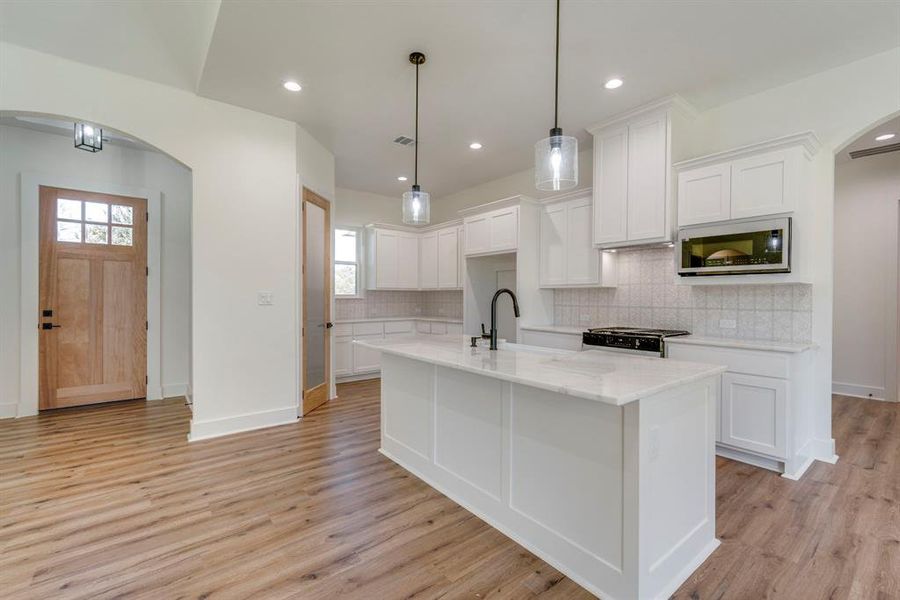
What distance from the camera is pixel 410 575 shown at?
187 centimetres

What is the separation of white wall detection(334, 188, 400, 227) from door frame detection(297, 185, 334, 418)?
1498 millimetres

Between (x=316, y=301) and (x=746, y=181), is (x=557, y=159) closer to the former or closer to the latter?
(x=746, y=181)

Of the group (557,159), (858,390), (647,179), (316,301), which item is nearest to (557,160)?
(557,159)

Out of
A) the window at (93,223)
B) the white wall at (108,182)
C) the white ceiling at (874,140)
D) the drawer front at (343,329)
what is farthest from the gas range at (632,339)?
the window at (93,223)

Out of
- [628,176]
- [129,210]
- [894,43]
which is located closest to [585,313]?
[628,176]

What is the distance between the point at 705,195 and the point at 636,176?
62cm

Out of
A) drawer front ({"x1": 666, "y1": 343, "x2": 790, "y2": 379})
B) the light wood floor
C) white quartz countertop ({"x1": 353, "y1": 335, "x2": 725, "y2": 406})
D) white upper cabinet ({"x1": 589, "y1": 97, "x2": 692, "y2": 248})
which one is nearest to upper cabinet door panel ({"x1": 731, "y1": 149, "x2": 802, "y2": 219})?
white upper cabinet ({"x1": 589, "y1": 97, "x2": 692, "y2": 248})

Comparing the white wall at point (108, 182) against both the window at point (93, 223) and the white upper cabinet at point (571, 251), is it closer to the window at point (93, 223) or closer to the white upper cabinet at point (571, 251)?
the window at point (93, 223)

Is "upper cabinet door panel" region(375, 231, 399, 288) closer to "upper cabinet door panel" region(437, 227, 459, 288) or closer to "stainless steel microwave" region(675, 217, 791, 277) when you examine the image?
"upper cabinet door panel" region(437, 227, 459, 288)

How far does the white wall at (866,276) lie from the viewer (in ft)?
15.5

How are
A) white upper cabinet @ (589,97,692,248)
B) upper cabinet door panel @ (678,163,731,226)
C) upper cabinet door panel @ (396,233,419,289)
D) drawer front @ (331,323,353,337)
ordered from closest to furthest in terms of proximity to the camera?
upper cabinet door panel @ (678,163,731,226), white upper cabinet @ (589,97,692,248), drawer front @ (331,323,353,337), upper cabinet door panel @ (396,233,419,289)

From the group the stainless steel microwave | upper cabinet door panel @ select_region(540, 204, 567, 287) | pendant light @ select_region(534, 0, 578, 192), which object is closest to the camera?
pendant light @ select_region(534, 0, 578, 192)

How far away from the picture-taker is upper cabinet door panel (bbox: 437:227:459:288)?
19.9 feet

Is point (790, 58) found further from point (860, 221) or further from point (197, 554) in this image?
point (197, 554)
